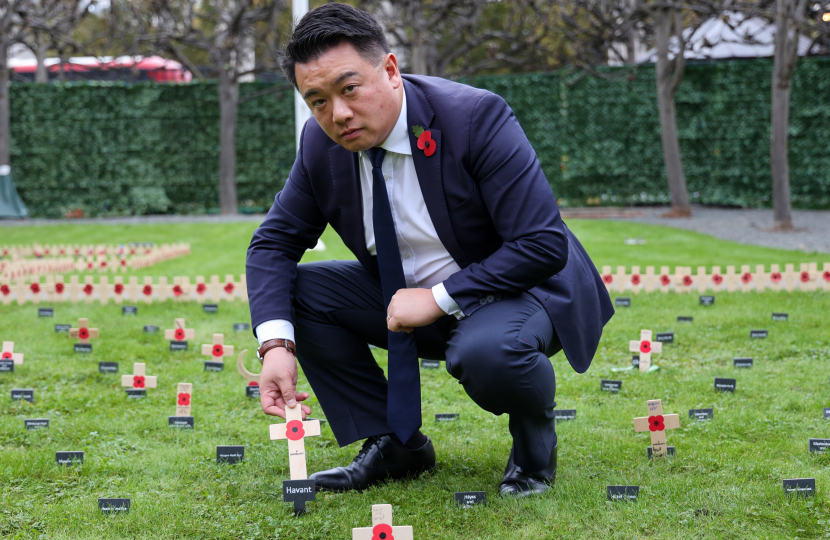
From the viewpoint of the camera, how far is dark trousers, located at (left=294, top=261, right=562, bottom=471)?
254 centimetres

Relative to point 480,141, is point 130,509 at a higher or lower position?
lower

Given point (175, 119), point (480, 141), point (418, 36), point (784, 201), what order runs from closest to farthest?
point (480, 141), point (784, 201), point (418, 36), point (175, 119)

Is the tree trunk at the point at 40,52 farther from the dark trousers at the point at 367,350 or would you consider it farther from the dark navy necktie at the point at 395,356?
the dark navy necktie at the point at 395,356

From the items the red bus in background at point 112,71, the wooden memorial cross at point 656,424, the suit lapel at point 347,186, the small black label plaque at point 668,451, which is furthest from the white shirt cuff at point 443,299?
the red bus in background at point 112,71

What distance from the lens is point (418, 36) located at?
14250mm

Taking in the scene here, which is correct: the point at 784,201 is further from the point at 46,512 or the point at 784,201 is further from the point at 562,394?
the point at 46,512

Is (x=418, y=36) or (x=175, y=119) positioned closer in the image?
(x=418, y=36)

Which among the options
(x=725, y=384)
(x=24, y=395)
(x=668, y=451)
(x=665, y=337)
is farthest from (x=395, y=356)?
(x=665, y=337)

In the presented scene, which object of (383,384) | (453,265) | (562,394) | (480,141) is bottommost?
(562,394)

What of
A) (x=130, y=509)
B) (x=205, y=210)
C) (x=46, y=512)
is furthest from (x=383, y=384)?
(x=205, y=210)

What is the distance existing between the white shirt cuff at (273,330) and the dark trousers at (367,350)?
0.47ft

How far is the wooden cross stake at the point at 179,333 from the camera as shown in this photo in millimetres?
5059

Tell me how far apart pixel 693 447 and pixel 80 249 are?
28.5 ft

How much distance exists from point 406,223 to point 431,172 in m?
0.23
